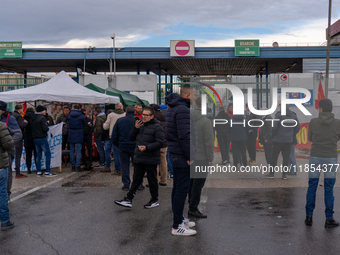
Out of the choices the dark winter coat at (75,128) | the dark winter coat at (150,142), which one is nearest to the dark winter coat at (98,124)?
the dark winter coat at (75,128)

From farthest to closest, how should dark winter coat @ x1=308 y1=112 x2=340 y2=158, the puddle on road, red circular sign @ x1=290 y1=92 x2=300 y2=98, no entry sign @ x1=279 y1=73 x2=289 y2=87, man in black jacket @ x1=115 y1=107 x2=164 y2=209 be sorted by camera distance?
the puddle on road, no entry sign @ x1=279 y1=73 x2=289 y2=87, red circular sign @ x1=290 y1=92 x2=300 y2=98, man in black jacket @ x1=115 y1=107 x2=164 y2=209, dark winter coat @ x1=308 y1=112 x2=340 y2=158

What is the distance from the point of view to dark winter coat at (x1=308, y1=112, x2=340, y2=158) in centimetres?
490

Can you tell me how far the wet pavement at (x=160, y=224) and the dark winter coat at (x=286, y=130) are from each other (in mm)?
1049

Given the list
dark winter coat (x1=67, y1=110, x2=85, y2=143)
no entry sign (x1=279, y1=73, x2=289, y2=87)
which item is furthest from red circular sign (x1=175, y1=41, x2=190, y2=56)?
no entry sign (x1=279, y1=73, x2=289, y2=87)

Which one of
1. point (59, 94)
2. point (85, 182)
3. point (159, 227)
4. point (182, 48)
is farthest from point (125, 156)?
point (182, 48)

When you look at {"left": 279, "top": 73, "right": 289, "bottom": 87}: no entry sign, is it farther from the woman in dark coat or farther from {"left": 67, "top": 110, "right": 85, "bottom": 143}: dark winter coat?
the woman in dark coat

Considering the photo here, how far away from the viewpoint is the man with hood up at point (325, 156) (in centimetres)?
484

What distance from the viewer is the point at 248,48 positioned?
78.9 feet

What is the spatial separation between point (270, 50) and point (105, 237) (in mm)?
22903

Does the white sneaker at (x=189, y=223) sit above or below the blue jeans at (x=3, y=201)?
below

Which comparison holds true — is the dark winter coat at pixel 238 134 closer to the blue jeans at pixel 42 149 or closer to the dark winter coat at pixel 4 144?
the blue jeans at pixel 42 149

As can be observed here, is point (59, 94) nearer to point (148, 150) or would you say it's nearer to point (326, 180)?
point (148, 150)

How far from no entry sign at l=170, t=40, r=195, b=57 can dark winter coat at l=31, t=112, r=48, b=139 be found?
651 inches

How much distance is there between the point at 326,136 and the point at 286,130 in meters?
2.72
